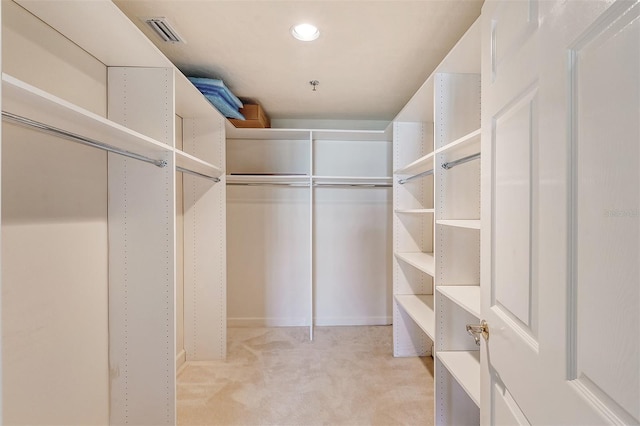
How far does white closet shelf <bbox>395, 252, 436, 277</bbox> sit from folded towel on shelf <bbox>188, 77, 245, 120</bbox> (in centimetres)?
184

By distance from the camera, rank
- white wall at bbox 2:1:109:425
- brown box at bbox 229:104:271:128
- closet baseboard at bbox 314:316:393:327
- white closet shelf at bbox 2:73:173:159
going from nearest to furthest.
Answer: white closet shelf at bbox 2:73:173:159 → white wall at bbox 2:1:109:425 → brown box at bbox 229:104:271:128 → closet baseboard at bbox 314:316:393:327

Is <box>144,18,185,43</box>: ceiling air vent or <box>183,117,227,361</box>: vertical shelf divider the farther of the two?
<box>183,117,227,361</box>: vertical shelf divider

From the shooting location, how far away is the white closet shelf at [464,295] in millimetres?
1266

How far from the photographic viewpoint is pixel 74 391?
131 centimetres

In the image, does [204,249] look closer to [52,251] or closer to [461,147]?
[52,251]

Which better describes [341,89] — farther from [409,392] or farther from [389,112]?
[409,392]

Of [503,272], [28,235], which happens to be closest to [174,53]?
[28,235]

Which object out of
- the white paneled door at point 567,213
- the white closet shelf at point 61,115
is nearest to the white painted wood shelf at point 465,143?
the white paneled door at point 567,213

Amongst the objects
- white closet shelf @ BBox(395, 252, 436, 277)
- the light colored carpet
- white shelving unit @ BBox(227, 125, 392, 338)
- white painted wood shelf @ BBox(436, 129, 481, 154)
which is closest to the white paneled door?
white painted wood shelf @ BBox(436, 129, 481, 154)

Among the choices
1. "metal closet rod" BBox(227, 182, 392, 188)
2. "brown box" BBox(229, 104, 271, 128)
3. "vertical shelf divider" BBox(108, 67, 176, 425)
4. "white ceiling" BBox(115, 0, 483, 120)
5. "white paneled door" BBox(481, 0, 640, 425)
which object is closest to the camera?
"white paneled door" BBox(481, 0, 640, 425)

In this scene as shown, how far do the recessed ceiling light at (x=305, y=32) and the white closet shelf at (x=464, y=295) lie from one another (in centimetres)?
160

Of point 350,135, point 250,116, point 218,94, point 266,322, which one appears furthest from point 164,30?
point 266,322

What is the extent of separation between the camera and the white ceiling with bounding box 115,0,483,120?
1398mm

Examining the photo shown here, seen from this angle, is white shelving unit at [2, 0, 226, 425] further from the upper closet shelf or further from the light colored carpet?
the upper closet shelf
